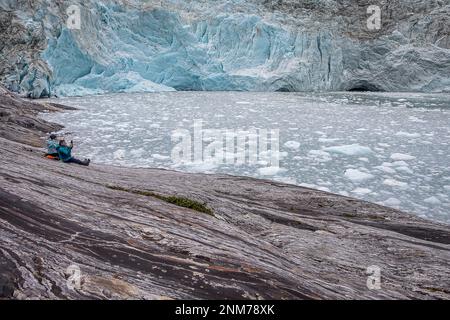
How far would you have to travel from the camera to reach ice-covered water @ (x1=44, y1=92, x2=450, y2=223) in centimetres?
790

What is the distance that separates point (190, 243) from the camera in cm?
389

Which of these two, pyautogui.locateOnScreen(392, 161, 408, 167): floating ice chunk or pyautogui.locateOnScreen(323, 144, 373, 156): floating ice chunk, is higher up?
pyautogui.locateOnScreen(323, 144, 373, 156): floating ice chunk

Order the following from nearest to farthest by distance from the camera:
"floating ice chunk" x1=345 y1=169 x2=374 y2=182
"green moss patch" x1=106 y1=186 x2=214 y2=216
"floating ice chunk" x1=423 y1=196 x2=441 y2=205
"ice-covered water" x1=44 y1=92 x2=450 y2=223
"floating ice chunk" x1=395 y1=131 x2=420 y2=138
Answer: "green moss patch" x1=106 y1=186 x2=214 y2=216
"floating ice chunk" x1=423 y1=196 x2=441 y2=205
"ice-covered water" x1=44 y1=92 x2=450 y2=223
"floating ice chunk" x1=345 y1=169 x2=374 y2=182
"floating ice chunk" x1=395 y1=131 x2=420 y2=138

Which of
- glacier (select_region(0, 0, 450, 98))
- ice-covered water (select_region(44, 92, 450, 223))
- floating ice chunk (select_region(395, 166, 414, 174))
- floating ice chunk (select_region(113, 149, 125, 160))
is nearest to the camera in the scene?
ice-covered water (select_region(44, 92, 450, 223))

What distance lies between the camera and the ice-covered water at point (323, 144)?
7.90 m

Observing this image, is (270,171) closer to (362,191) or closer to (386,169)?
(362,191)

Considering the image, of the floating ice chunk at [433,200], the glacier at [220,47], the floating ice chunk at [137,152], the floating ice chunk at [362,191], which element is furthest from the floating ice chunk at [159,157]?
the glacier at [220,47]

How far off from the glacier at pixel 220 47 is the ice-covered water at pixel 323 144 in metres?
10.1

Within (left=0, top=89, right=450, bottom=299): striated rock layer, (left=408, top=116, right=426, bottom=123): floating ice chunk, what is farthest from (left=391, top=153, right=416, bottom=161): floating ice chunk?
(left=408, top=116, right=426, bottom=123): floating ice chunk

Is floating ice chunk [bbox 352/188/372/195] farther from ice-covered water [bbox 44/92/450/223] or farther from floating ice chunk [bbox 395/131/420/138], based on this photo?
floating ice chunk [bbox 395/131/420/138]

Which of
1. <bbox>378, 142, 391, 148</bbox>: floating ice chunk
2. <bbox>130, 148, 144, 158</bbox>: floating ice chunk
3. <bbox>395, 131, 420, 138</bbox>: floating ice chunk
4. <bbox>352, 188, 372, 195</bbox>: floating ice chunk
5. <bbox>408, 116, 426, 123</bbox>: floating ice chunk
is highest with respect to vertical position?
<bbox>408, 116, 426, 123</bbox>: floating ice chunk

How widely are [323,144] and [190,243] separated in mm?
8339

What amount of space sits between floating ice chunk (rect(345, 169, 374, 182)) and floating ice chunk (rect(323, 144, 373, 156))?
5.42 ft

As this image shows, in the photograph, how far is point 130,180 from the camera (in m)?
6.31
